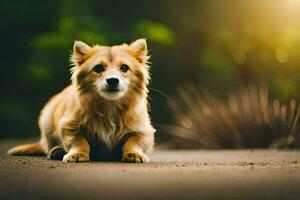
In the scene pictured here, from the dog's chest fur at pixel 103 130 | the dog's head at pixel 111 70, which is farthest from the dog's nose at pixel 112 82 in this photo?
the dog's chest fur at pixel 103 130

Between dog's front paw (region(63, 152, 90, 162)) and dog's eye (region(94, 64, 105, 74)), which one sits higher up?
dog's eye (region(94, 64, 105, 74))

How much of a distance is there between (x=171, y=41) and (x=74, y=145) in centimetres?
757

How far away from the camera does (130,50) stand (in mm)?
6535

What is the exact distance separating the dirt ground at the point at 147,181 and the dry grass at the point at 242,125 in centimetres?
389

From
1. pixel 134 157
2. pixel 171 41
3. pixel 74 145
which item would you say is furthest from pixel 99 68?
pixel 171 41

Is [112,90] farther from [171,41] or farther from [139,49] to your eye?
[171,41]

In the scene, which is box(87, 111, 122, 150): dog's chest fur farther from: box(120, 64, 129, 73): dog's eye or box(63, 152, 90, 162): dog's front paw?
box(120, 64, 129, 73): dog's eye

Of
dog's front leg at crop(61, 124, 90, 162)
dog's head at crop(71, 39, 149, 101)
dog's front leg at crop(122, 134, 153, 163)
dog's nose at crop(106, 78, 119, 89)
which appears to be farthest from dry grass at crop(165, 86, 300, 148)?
dog's nose at crop(106, 78, 119, 89)

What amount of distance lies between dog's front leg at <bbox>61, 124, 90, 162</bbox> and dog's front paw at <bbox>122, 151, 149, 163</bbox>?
32 cm

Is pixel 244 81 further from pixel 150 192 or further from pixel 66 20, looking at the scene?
pixel 150 192

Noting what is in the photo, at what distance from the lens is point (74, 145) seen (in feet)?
20.3

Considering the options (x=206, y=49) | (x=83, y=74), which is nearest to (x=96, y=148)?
(x=83, y=74)

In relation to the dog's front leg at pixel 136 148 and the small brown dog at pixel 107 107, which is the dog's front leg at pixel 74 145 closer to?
the small brown dog at pixel 107 107

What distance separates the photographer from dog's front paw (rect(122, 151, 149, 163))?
6.04 meters
